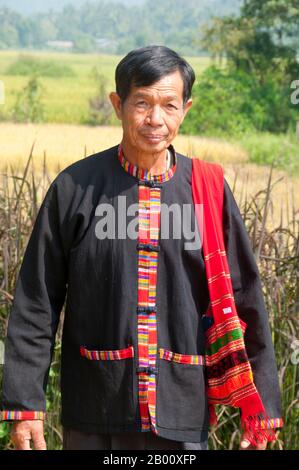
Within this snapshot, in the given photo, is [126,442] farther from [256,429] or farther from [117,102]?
[117,102]

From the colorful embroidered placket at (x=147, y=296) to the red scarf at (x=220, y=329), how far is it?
0.36 ft

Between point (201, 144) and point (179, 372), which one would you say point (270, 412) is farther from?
point (201, 144)

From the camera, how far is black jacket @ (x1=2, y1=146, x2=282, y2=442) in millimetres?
2213

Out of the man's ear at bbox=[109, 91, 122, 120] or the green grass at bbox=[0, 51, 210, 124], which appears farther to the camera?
the green grass at bbox=[0, 51, 210, 124]

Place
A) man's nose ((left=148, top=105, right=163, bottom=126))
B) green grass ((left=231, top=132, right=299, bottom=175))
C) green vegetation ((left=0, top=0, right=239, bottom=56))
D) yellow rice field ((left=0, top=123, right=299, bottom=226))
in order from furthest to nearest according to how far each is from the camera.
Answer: green vegetation ((left=0, top=0, right=239, bottom=56)) < green grass ((left=231, top=132, right=299, bottom=175)) < yellow rice field ((left=0, top=123, right=299, bottom=226)) < man's nose ((left=148, top=105, right=163, bottom=126))

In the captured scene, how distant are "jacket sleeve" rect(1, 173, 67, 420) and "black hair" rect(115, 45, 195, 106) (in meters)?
0.30

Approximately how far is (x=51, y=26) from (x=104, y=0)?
81 cm

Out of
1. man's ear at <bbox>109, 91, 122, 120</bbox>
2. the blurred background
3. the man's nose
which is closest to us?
the man's nose

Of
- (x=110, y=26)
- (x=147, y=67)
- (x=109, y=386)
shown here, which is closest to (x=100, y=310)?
(x=109, y=386)

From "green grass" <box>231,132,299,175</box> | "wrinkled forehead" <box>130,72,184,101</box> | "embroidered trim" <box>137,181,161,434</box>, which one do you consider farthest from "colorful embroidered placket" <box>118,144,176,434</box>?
"green grass" <box>231,132,299,175</box>

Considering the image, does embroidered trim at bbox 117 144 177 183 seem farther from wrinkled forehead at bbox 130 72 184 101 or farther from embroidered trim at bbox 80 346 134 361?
embroidered trim at bbox 80 346 134 361

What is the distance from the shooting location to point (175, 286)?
222 cm

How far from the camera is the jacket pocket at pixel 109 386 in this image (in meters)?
2.20
